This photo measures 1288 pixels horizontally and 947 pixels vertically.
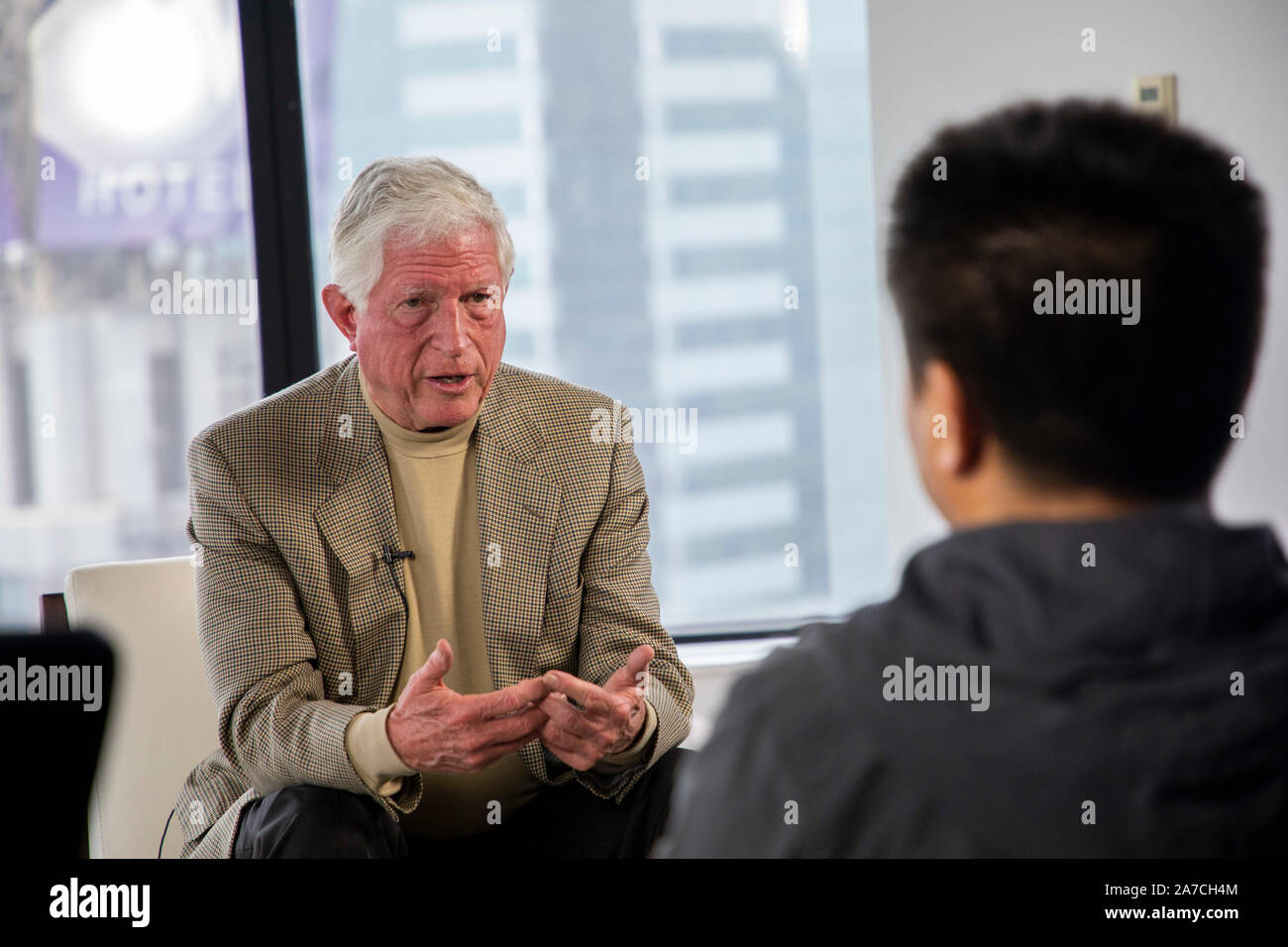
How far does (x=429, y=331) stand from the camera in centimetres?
185

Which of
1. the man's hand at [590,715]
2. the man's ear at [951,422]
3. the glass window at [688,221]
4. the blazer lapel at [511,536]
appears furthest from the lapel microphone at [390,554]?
the glass window at [688,221]

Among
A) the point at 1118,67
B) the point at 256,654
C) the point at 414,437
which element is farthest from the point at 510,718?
the point at 1118,67

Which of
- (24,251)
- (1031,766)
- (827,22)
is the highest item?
(827,22)

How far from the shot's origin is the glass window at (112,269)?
3199mm

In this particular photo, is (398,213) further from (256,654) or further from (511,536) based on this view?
(256,654)

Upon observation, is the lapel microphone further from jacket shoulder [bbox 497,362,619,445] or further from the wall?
the wall

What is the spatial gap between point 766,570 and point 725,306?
2.76ft

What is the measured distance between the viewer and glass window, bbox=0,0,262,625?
320cm

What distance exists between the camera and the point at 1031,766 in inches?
23.4

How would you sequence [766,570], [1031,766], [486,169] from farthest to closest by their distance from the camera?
[766,570], [486,169], [1031,766]

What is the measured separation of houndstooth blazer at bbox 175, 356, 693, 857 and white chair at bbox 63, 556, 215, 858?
0.47ft
